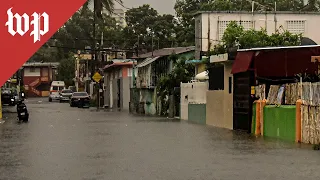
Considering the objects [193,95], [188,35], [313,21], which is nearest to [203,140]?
[193,95]

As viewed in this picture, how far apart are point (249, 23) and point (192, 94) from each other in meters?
10.0

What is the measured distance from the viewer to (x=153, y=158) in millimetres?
16094

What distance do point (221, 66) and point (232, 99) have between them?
3.35 m

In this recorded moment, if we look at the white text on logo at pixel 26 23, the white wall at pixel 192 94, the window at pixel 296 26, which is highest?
the white text on logo at pixel 26 23

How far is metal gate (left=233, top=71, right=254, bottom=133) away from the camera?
2673 cm

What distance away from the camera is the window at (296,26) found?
45812 millimetres

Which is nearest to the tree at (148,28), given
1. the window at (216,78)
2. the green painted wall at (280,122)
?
the window at (216,78)

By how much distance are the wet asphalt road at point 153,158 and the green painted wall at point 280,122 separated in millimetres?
983

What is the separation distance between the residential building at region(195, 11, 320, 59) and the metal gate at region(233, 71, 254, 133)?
1611 centimetres

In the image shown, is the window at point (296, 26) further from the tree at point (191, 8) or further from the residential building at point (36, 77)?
the residential building at point (36, 77)

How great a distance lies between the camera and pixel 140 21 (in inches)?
3438

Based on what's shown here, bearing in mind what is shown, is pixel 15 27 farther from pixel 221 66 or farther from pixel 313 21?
pixel 221 66

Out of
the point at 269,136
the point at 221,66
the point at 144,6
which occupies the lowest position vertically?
the point at 269,136

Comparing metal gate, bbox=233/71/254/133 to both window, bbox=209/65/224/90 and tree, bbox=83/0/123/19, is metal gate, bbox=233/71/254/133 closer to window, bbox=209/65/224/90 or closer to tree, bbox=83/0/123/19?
window, bbox=209/65/224/90
